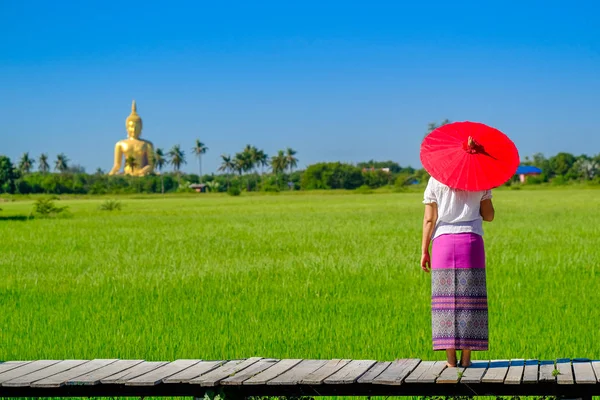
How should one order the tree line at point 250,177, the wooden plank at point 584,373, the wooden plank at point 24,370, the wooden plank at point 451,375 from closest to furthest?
the wooden plank at point 584,373 → the wooden plank at point 451,375 → the wooden plank at point 24,370 → the tree line at point 250,177

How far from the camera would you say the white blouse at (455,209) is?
15.9 feet

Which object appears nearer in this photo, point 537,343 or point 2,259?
point 537,343

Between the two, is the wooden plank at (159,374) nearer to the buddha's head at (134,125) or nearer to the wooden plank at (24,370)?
the wooden plank at (24,370)

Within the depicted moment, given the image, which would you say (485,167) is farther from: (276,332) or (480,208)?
(276,332)

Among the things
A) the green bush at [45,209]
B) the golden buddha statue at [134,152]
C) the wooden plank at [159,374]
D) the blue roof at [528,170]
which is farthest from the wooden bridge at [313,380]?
the blue roof at [528,170]

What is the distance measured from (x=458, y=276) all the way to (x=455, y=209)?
1.28 feet

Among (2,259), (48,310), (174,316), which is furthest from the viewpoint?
(2,259)

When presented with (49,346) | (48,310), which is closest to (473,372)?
(49,346)

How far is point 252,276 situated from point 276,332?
17.3 ft

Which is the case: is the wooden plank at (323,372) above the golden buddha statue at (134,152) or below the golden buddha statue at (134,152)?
below

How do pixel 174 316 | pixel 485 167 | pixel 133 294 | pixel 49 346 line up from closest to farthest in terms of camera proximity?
1. pixel 485 167
2. pixel 49 346
3. pixel 174 316
4. pixel 133 294

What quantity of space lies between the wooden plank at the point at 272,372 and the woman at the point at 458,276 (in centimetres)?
86

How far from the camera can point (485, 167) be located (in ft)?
15.9

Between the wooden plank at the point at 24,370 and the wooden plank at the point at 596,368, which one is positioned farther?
the wooden plank at the point at 24,370
